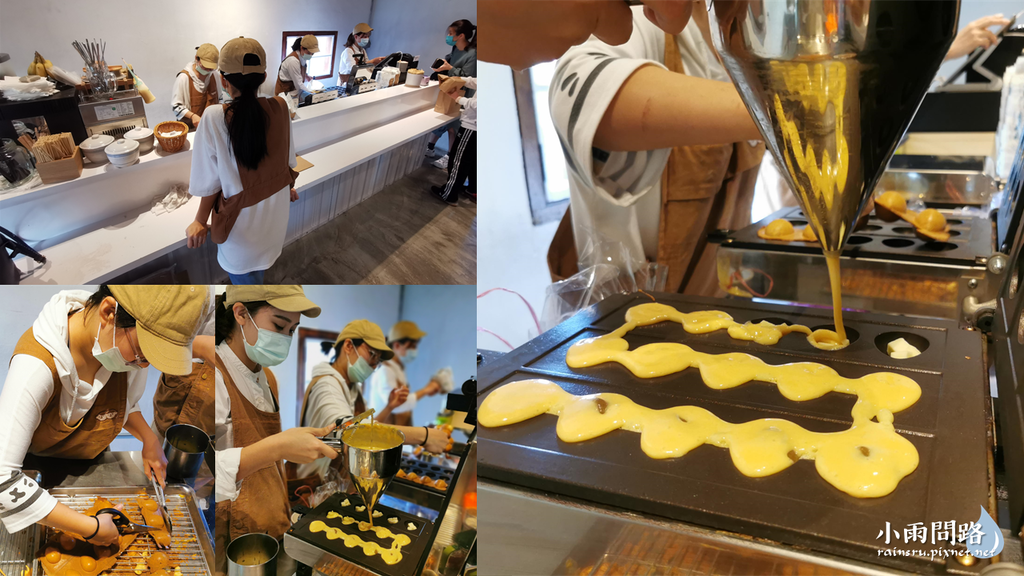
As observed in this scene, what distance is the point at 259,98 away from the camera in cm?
64

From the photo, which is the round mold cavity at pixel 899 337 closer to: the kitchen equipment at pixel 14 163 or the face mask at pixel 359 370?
the face mask at pixel 359 370

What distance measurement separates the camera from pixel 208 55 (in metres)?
0.62

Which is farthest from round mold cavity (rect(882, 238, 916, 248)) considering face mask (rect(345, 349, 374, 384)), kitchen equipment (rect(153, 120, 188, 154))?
kitchen equipment (rect(153, 120, 188, 154))

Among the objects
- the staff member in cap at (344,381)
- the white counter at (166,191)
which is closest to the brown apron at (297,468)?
the staff member in cap at (344,381)

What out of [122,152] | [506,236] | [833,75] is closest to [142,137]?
[122,152]

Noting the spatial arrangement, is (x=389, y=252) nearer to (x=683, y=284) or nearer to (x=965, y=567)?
(x=965, y=567)

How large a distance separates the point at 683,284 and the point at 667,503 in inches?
43.8

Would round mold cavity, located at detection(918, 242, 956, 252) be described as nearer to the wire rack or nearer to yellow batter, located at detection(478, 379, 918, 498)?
yellow batter, located at detection(478, 379, 918, 498)

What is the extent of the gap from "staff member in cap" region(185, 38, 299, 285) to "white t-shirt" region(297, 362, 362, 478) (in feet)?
0.55

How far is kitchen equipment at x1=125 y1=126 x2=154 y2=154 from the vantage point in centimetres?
62

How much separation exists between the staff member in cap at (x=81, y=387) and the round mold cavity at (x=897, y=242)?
4.76ft

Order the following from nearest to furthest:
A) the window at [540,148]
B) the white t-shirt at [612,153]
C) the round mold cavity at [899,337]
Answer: the round mold cavity at [899,337]
the white t-shirt at [612,153]
the window at [540,148]

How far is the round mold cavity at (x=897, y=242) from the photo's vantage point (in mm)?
1484

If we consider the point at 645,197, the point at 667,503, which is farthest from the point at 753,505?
the point at 645,197
